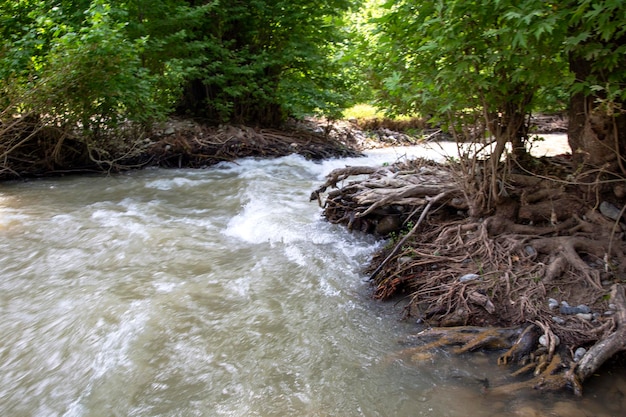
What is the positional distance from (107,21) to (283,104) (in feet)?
Answer: 20.1

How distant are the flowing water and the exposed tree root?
0.81 feet

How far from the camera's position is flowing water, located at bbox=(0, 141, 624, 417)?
3055 millimetres

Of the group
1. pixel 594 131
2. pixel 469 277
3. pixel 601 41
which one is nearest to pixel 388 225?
pixel 469 277

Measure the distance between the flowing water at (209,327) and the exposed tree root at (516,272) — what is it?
246 millimetres

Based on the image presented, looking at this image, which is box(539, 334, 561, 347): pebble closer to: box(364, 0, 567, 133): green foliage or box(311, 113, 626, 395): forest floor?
box(311, 113, 626, 395): forest floor

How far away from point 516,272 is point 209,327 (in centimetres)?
295

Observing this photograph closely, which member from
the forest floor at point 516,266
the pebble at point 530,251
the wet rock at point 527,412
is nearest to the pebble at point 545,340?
the forest floor at point 516,266

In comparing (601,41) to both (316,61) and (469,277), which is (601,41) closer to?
(469,277)

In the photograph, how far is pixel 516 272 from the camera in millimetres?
4012

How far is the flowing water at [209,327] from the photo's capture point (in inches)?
120

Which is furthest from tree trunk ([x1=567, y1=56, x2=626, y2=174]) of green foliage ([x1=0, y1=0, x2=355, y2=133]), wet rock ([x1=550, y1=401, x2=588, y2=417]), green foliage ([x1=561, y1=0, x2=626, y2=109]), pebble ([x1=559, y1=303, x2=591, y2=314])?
green foliage ([x1=0, y1=0, x2=355, y2=133])

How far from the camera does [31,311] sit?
4359 millimetres

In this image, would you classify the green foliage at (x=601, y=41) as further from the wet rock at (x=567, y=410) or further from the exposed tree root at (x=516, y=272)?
the wet rock at (x=567, y=410)

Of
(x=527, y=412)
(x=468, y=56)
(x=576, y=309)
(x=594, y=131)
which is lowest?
(x=527, y=412)
